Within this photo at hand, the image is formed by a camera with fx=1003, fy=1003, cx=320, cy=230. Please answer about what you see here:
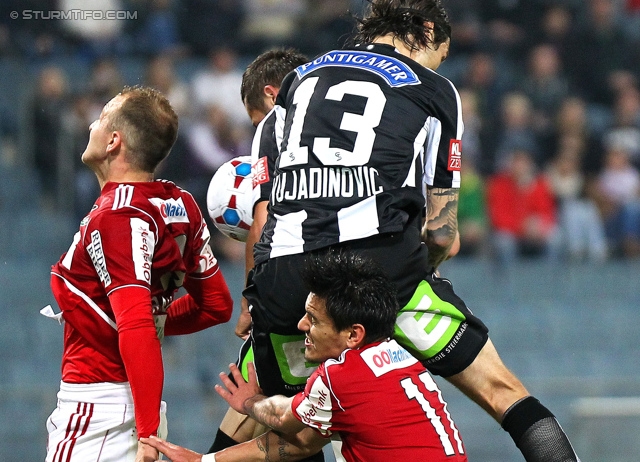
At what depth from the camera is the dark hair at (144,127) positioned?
3182 mm

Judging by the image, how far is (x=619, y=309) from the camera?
10.8 metres

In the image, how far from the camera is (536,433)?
10.3 feet

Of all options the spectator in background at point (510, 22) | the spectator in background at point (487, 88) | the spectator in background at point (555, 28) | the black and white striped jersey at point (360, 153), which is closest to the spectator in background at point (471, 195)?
the spectator in background at point (487, 88)

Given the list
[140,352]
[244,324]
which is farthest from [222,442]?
[140,352]

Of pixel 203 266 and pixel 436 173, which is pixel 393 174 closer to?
pixel 436 173

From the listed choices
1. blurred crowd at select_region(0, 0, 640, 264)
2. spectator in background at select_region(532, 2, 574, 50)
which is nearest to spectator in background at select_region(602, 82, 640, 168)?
blurred crowd at select_region(0, 0, 640, 264)

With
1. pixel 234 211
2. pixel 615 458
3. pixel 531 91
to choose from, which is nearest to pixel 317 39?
pixel 531 91

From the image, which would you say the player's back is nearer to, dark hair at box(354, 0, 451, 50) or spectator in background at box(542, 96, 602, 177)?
dark hair at box(354, 0, 451, 50)

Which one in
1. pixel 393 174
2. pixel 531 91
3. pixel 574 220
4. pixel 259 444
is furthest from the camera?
pixel 531 91

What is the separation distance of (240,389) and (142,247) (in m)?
0.70

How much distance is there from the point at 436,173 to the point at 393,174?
0.19 m

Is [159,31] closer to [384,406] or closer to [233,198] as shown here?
[233,198]

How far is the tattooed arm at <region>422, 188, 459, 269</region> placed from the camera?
3.21 metres

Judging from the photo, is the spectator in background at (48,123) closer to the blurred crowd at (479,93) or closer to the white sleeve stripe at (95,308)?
the blurred crowd at (479,93)
